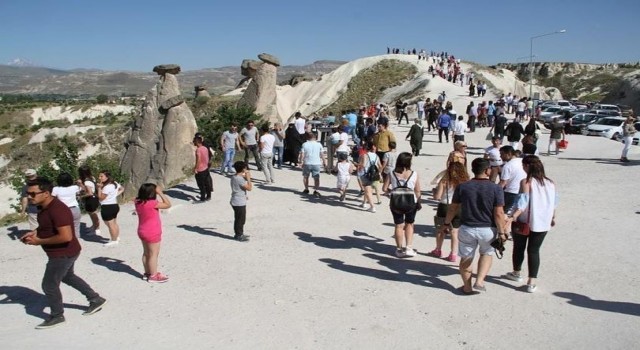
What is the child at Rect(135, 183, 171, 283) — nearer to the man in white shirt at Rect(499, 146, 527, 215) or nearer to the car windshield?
the man in white shirt at Rect(499, 146, 527, 215)

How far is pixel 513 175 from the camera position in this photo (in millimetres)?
8875

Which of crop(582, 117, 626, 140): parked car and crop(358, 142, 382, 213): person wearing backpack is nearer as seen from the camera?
crop(358, 142, 382, 213): person wearing backpack

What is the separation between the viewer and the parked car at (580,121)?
28.9m

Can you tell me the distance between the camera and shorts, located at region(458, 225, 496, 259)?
21.9ft

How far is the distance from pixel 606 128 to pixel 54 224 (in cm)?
2806

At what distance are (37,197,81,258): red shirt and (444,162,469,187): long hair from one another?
5.45m

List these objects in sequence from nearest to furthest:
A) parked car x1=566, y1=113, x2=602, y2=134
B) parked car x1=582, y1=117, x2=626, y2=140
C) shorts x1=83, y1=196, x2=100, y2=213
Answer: shorts x1=83, y1=196, x2=100, y2=213
parked car x1=582, y1=117, x2=626, y2=140
parked car x1=566, y1=113, x2=602, y2=134

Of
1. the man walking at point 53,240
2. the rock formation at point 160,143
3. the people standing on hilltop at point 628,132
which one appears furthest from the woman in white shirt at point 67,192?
the people standing on hilltop at point 628,132

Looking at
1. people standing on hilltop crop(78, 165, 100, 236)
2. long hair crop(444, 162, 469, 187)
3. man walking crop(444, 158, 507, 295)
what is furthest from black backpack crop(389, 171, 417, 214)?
people standing on hilltop crop(78, 165, 100, 236)

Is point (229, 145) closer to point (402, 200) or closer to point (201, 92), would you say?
point (402, 200)

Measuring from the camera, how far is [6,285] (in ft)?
26.3

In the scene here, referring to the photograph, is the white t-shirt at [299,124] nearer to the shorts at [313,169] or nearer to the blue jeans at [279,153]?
the blue jeans at [279,153]

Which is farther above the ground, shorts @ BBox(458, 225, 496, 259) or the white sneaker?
shorts @ BBox(458, 225, 496, 259)

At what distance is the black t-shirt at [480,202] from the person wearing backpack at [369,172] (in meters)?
4.98
